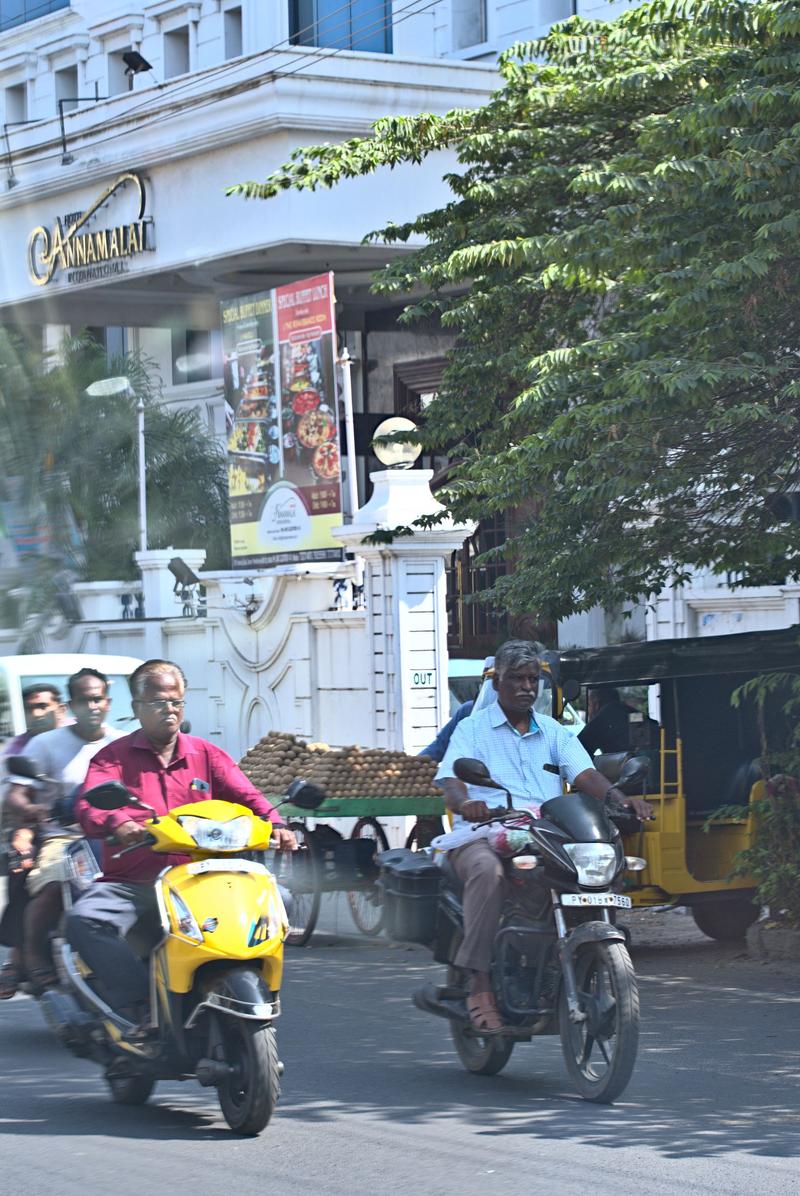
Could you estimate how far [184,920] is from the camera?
657cm

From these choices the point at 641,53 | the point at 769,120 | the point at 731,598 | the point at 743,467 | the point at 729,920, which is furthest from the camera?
the point at 731,598

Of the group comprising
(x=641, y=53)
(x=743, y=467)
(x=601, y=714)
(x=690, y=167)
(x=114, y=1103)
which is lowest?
(x=114, y=1103)

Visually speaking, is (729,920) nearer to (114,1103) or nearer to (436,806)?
(436,806)

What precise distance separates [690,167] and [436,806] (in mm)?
4448

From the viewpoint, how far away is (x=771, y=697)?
11.6 meters

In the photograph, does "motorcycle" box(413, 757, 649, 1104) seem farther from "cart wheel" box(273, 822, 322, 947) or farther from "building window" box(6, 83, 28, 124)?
"building window" box(6, 83, 28, 124)

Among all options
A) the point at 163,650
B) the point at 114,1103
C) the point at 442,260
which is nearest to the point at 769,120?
the point at 442,260

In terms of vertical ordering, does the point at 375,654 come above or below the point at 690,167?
below

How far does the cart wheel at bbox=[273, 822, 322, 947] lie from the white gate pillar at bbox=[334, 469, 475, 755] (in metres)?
4.04

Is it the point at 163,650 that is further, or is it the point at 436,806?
the point at 163,650

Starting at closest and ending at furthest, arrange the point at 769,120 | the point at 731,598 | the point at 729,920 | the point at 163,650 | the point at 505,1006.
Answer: the point at 505,1006 → the point at 769,120 → the point at 729,920 → the point at 731,598 → the point at 163,650

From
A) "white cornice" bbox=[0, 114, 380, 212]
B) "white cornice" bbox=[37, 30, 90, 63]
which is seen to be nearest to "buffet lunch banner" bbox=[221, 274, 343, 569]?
"white cornice" bbox=[0, 114, 380, 212]

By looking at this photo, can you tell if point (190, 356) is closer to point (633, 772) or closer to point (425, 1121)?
point (633, 772)

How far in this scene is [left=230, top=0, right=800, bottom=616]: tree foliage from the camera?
9969mm
